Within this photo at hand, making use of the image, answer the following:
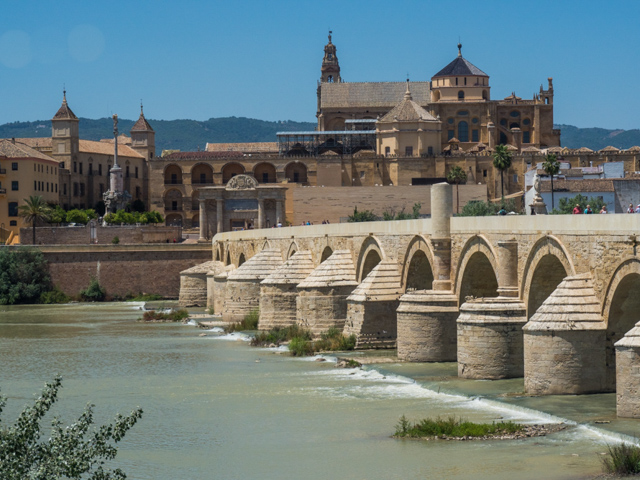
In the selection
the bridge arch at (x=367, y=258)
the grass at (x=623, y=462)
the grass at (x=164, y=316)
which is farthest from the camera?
the grass at (x=164, y=316)

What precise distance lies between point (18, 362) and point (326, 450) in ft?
54.7

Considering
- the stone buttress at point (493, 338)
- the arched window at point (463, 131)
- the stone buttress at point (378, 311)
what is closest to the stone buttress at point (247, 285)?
the stone buttress at point (378, 311)

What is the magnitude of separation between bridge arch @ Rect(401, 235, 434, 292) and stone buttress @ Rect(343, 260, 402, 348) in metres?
0.28

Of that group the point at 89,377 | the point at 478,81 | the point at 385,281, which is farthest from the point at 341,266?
the point at 478,81

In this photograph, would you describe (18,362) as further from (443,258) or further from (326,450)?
(326,450)

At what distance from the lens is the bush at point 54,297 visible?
64.6 metres

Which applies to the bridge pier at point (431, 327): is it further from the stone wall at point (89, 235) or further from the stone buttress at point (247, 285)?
the stone wall at point (89, 235)

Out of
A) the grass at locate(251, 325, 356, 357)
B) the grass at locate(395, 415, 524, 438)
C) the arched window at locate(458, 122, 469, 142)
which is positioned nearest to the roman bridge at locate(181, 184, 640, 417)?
the grass at locate(251, 325, 356, 357)

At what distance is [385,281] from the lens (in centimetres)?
3234

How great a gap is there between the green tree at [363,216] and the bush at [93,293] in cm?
1630

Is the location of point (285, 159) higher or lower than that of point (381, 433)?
higher

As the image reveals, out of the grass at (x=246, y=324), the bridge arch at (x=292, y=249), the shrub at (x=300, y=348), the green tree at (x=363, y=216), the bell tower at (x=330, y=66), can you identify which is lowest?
the shrub at (x=300, y=348)

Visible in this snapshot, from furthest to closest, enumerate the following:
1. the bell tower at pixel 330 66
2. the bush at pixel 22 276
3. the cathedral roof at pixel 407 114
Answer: the bell tower at pixel 330 66
the cathedral roof at pixel 407 114
the bush at pixel 22 276

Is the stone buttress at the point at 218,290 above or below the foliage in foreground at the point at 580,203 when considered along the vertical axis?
below
